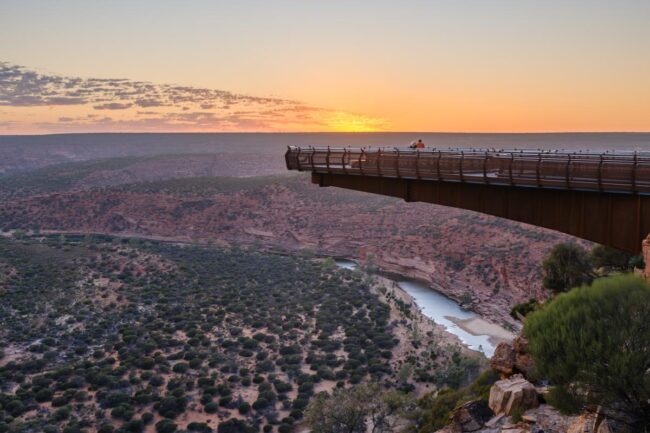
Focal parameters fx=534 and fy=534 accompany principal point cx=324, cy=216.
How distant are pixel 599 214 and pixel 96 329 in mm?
28855

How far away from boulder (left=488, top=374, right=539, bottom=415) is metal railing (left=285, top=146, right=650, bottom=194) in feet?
17.6

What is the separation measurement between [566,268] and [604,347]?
791 inches

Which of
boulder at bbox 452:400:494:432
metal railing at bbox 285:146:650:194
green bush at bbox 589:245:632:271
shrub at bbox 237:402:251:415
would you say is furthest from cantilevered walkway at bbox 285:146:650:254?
green bush at bbox 589:245:632:271

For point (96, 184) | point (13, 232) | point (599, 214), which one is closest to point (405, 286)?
point (599, 214)

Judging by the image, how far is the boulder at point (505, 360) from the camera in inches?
528

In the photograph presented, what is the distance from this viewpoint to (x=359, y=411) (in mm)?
21094

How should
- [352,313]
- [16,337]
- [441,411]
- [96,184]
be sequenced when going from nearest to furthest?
[441,411] < [16,337] < [352,313] < [96,184]

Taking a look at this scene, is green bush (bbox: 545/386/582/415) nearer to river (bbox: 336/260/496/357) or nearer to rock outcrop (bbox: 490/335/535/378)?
rock outcrop (bbox: 490/335/535/378)

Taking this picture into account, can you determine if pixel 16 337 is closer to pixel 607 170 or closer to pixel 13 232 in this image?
pixel 607 170

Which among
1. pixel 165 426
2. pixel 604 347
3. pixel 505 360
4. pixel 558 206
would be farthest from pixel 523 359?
pixel 165 426

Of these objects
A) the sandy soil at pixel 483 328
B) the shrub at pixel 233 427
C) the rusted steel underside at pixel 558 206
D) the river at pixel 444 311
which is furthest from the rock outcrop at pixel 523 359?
the sandy soil at pixel 483 328

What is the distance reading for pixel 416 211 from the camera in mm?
72375

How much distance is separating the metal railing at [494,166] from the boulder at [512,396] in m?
5.36

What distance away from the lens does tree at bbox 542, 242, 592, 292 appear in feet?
90.0
